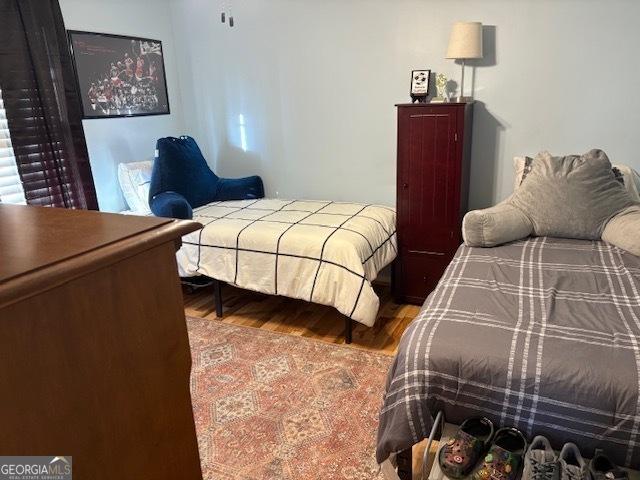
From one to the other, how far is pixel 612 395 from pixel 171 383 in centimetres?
114

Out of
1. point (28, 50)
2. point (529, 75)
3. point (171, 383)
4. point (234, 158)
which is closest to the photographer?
point (171, 383)

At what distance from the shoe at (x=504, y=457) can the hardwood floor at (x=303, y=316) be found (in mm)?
1146

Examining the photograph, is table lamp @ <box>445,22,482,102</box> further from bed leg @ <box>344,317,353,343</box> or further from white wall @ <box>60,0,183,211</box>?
white wall @ <box>60,0,183,211</box>

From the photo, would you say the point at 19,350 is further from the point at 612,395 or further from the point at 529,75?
the point at 529,75

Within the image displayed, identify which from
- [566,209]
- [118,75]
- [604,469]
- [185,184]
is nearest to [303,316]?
[185,184]

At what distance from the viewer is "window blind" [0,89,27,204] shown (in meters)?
2.53

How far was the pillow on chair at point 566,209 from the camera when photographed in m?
2.26

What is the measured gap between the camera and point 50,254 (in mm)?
566

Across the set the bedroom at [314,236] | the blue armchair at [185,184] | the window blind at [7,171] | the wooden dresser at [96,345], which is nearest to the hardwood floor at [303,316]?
the bedroom at [314,236]

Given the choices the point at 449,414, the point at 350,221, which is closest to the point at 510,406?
the point at 449,414

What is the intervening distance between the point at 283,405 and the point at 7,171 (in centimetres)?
210

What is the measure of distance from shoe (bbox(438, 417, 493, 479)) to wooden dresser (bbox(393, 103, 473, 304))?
162cm

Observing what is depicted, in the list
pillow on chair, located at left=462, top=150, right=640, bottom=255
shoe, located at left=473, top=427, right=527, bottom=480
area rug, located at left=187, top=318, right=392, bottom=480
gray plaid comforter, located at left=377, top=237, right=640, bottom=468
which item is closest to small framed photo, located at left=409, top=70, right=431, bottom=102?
pillow on chair, located at left=462, top=150, right=640, bottom=255

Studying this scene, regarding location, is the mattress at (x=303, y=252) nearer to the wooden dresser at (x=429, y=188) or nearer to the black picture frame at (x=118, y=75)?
the wooden dresser at (x=429, y=188)
